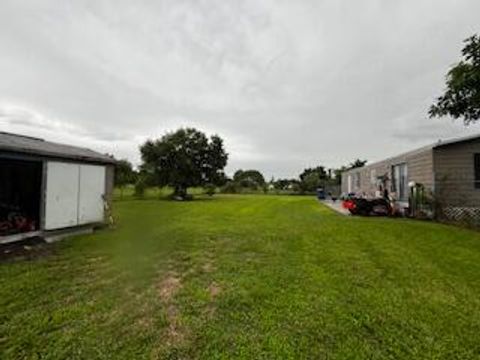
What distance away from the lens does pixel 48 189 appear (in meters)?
7.21

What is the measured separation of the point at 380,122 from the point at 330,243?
11.2 m

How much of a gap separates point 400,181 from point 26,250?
1463cm

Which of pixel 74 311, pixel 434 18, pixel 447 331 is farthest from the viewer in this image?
pixel 434 18

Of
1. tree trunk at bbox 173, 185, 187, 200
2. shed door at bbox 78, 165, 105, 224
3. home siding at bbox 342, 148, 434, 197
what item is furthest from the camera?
tree trunk at bbox 173, 185, 187, 200

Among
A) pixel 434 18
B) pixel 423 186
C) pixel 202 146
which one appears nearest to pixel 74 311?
pixel 434 18

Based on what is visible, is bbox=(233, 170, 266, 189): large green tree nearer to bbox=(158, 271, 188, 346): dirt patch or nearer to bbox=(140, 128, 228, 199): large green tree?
bbox=(140, 128, 228, 199): large green tree

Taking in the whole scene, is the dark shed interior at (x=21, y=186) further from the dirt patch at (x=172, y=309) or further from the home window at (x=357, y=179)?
the home window at (x=357, y=179)

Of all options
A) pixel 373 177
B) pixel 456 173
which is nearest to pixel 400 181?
pixel 456 173

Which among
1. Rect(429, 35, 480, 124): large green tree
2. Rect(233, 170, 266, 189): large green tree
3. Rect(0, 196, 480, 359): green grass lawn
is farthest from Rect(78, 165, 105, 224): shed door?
Rect(233, 170, 266, 189): large green tree

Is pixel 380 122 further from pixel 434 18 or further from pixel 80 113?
pixel 80 113

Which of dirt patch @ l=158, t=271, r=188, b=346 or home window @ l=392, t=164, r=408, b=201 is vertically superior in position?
home window @ l=392, t=164, r=408, b=201

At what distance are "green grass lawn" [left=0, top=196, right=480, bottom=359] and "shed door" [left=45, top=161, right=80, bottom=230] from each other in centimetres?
103

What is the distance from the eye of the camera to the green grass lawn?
262cm

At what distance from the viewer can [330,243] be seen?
7.08m
